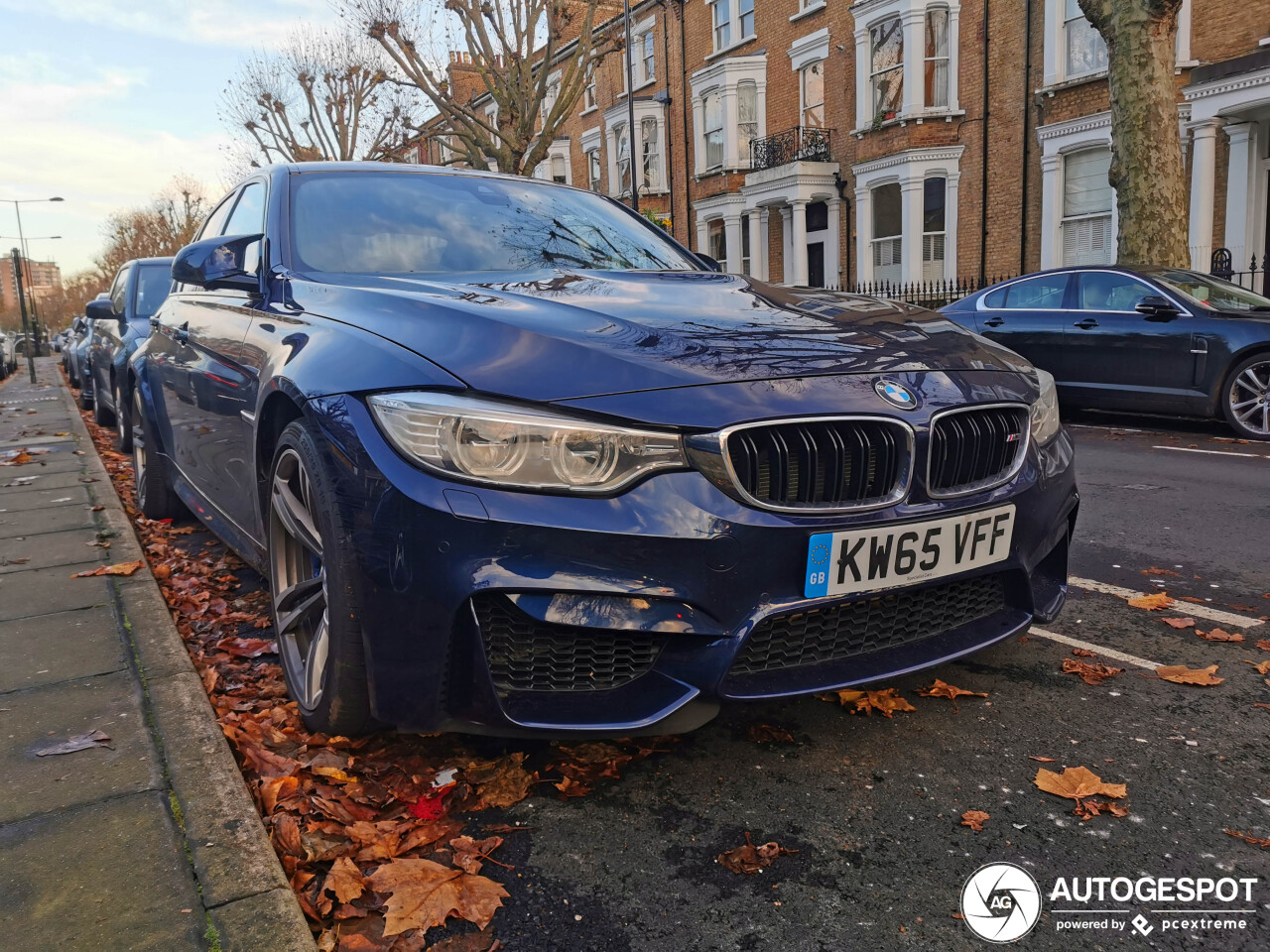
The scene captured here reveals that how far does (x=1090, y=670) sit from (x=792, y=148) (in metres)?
24.6

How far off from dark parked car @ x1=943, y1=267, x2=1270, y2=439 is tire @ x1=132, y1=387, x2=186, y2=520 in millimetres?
8027

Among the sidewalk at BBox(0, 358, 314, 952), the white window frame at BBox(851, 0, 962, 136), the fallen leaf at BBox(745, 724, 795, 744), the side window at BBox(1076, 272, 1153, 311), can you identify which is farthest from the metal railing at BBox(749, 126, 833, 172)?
the fallen leaf at BBox(745, 724, 795, 744)

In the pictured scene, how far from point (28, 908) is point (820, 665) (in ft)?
5.57

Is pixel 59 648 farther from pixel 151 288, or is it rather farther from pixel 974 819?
pixel 151 288

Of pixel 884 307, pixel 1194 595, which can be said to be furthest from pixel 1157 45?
pixel 884 307

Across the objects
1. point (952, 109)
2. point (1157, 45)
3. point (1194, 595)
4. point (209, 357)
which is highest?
point (952, 109)

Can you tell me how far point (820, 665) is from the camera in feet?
7.55

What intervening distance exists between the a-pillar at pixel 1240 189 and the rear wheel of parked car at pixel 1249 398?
30.1 ft

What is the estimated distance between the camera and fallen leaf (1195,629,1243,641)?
3.38 meters

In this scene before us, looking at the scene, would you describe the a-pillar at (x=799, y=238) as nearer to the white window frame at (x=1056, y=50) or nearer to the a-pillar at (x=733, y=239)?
the a-pillar at (x=733, y=239)

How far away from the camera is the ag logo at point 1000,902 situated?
1877 mm

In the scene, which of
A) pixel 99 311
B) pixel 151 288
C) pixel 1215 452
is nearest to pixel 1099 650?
pixel 1215 452

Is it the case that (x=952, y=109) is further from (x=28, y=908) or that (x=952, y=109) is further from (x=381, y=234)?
(x=28, y=908)

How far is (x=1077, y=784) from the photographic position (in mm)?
2371
